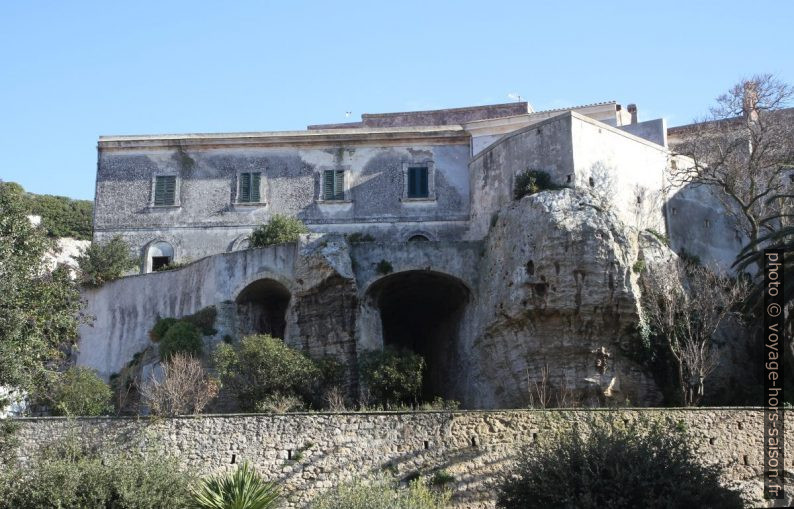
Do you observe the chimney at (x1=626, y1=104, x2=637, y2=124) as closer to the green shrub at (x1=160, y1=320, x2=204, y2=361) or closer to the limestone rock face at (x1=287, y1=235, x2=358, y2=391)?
the limestone rock face at (x1=287, y1=235, x2=358, y2=391)

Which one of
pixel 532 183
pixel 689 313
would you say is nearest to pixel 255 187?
pixel 532 183

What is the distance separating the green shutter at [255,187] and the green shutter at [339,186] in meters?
2.76

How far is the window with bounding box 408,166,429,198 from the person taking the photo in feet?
122

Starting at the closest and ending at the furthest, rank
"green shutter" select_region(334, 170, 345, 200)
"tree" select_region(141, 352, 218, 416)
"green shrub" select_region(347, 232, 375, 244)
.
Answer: "tree" select_region(141, 352, 218, 416), "green shrub" select_region(347, 232, 375, 244), "green shutter" select_region(334, 170, 345, 200)

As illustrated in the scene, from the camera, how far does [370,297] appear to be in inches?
1245

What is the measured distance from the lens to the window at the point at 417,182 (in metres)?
37.1

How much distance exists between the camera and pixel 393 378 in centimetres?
2861

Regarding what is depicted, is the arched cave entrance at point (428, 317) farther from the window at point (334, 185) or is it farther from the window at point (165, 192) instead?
the window at point (165, 192)

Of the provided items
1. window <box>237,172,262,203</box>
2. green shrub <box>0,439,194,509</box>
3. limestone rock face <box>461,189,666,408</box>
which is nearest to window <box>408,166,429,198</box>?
window <box>237,172,262,203</box>

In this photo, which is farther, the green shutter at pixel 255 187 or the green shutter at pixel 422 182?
the green shutter at pixel 255 187

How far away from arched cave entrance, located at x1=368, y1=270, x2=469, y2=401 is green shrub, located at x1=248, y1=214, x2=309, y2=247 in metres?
3.73

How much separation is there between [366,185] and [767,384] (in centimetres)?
1543

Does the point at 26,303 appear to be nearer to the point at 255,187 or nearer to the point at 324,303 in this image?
the point at 324,303

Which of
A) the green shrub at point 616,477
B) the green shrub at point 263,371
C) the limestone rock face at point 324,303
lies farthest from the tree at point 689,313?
the green shrub at point 263,371
